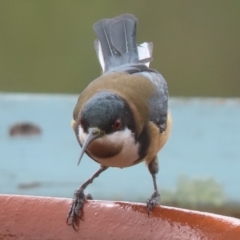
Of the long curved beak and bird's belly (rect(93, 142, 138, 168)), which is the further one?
bird's belly (rect(93, 142, 138, 168))

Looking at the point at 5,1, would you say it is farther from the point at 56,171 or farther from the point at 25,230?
the point at 25,230

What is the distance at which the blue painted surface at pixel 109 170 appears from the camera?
13.2 feet

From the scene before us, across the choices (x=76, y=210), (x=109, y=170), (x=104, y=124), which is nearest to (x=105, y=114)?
(x=104, y=124)

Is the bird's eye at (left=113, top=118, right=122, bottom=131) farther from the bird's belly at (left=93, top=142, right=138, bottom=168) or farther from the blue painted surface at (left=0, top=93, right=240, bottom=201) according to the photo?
the blue painted surface at (left=0, top=93, right=240, bottom=201)

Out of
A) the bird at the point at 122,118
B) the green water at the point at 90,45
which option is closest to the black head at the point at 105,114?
the bird at the point at 122,118

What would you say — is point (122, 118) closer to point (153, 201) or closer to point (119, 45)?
point (153, 201)

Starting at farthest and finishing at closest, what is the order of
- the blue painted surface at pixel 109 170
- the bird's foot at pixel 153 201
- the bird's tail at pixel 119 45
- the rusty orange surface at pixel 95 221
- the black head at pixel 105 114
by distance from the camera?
the bird's tail at pixel 119 45, the blue painted surface at pixel 109 170, the black head at pixel 105 114, the bird's foot at pixel 153 201, the rusty orange surface at pixel 95 221

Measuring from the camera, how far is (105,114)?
11.3 ft

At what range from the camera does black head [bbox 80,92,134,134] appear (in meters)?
3.42

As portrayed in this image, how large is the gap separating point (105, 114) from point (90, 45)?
15.0 ft

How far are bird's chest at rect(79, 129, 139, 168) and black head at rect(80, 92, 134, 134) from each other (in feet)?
0.13

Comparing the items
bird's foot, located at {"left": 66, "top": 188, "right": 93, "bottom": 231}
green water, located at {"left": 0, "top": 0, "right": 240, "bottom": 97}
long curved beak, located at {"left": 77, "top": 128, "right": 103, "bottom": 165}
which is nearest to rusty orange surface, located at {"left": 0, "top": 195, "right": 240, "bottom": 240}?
bird's foot, located at {"left": 66, "top": 188, "right": 93, "bottom": 231}

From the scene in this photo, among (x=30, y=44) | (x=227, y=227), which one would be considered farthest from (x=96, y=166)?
(x=30, y=44)

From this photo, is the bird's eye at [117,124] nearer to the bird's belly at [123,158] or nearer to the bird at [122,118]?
the bird at [122,118]
